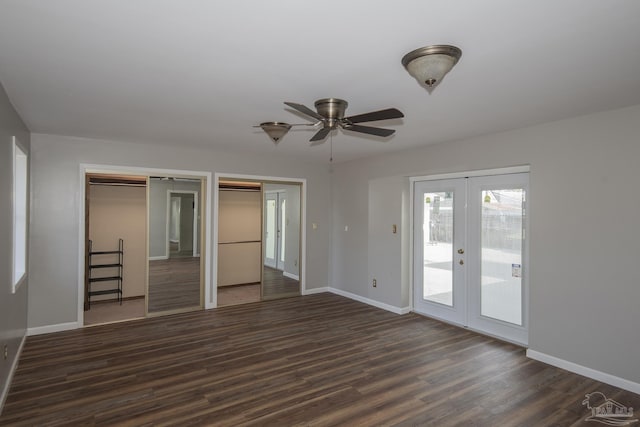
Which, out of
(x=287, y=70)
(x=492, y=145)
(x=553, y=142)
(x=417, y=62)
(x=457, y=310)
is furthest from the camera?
(x=457, y=310)

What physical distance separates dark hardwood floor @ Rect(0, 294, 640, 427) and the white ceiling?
254cm

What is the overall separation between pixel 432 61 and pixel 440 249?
3623mm

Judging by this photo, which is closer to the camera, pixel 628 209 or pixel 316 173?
pixel 628 209

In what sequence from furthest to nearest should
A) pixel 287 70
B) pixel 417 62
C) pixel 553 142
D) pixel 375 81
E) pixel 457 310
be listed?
pixel 457 310 < pixel 553 142 < pixel 375 81 < pixel 287 70 < pixel 417 62

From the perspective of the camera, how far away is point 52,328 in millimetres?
4574

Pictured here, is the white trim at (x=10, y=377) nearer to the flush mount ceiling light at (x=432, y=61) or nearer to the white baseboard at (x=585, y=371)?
the flush mount ceiling light at (x=432, y=61)

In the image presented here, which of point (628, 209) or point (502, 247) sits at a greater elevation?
point (628, 209)

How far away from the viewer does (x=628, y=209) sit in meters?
3.20

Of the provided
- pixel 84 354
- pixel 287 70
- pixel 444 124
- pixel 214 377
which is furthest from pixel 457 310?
pixel 84 354

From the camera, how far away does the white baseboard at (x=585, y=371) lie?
10.4 ft

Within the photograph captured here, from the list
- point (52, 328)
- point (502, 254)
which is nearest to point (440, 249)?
point (502, 254)

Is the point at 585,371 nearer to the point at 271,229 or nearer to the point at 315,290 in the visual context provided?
the point at 315,290

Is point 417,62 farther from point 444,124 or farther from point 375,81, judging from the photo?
point 444,124

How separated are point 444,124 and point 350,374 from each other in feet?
9.11
